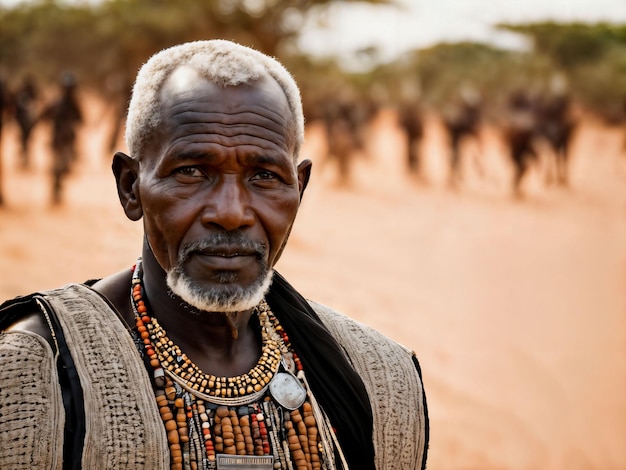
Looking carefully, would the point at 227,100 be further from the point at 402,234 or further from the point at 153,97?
the point at 402,234

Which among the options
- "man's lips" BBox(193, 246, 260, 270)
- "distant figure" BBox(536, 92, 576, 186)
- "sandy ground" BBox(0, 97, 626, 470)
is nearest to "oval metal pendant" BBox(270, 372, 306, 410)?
"man's lips" BBox(193, 246, 260, 270)

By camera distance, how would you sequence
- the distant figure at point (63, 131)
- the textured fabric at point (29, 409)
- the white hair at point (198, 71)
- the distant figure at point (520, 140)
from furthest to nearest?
the distant figure at point (520, 140)
the distant figure at point (63, 131)
the white hair at point (198, 71)
the textured fabric at point (29, 409)

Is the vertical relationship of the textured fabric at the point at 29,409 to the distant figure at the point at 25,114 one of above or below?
below

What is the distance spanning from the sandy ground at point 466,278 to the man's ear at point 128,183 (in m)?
5.02

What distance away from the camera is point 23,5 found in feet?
105

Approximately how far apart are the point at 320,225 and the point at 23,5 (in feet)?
70.4

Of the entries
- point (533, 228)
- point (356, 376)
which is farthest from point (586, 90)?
point (356, 376)

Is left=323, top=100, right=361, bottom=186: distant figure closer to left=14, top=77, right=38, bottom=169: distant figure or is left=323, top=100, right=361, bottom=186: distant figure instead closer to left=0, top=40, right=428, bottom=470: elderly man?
left=14, top=77, right=38, bottom=169: distant figure

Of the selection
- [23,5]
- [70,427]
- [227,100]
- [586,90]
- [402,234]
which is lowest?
[70,427]

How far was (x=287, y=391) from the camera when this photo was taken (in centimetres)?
229

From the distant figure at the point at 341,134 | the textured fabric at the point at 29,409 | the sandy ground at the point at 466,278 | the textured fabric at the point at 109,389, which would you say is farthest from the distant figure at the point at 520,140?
the textured fabric at the point at 29,409

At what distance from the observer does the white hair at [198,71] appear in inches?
86.3

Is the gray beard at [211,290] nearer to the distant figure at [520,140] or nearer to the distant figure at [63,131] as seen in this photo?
the distant figure at [63,131]

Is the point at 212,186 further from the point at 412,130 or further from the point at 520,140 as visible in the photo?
the point at 412,130
